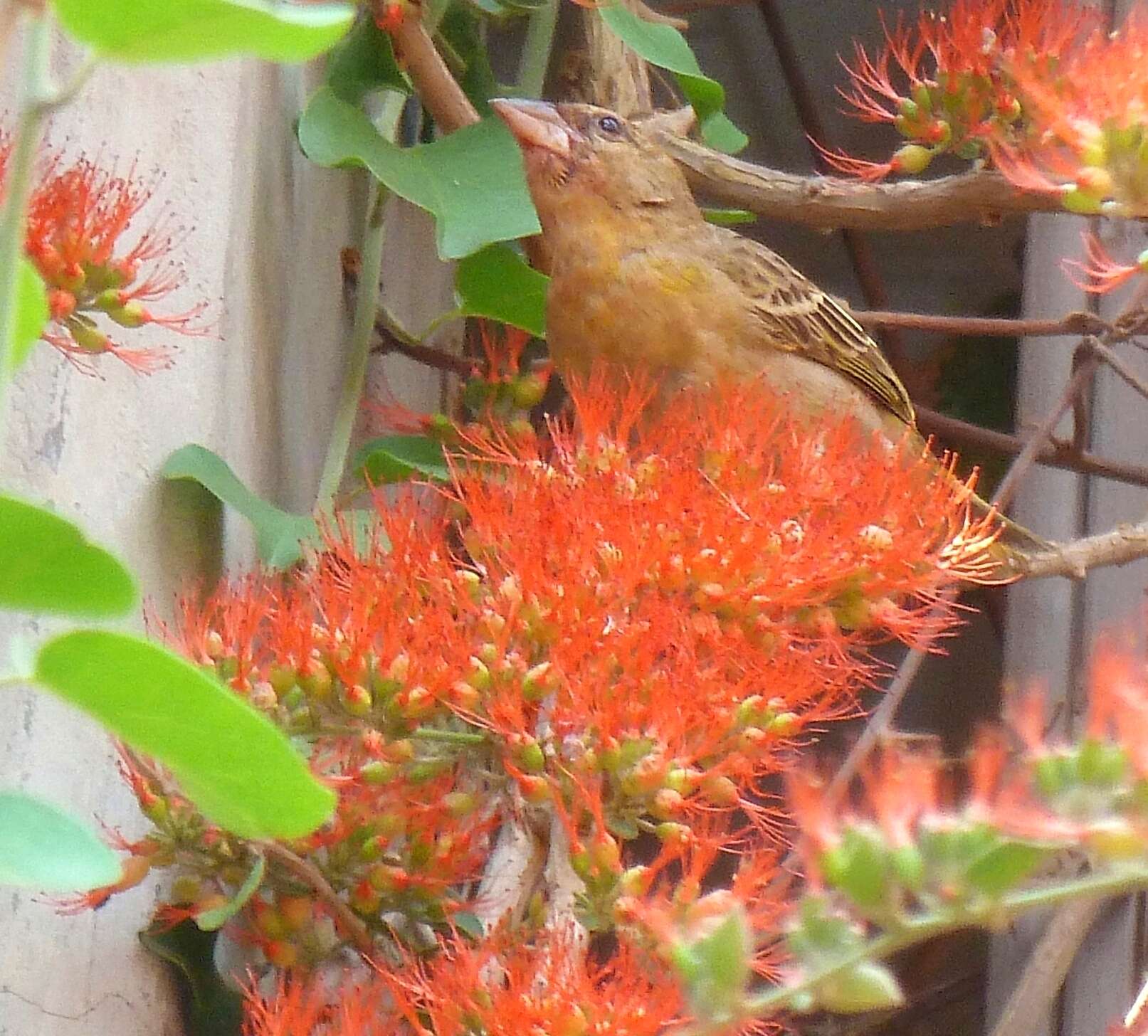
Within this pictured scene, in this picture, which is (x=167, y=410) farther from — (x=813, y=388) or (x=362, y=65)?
(x=813, y=388)

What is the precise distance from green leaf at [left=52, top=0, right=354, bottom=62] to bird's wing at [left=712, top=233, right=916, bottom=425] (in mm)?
1424

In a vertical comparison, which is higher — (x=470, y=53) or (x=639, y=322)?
(x=470, y=53)

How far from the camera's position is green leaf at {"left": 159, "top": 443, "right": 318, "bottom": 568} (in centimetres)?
125

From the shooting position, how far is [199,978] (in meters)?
1.18

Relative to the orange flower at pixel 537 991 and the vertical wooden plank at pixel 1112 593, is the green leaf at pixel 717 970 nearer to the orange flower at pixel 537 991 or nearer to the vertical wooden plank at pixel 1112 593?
the orange flower at pixel 537 991

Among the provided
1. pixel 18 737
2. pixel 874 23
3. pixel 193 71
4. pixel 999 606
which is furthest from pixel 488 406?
pixel 874 23

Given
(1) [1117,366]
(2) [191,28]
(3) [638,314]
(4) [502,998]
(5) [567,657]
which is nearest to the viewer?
(2) [191,28]

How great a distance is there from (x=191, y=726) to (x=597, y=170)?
1.48 metres

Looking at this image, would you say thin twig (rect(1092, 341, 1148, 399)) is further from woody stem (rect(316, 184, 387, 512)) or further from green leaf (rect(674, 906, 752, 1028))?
green leaf (rect(674, 906, 752, 1028))

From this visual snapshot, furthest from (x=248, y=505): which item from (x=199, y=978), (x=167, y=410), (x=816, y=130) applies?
(x=816, y=130)

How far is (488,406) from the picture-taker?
1601mm

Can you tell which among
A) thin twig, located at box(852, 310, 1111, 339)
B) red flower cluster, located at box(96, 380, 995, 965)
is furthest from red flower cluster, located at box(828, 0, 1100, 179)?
red flower cluster, located at box(96, 380, 995, 965)

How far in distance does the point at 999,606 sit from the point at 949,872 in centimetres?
198

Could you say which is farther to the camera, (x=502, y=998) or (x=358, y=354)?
(x=358, y=354)
